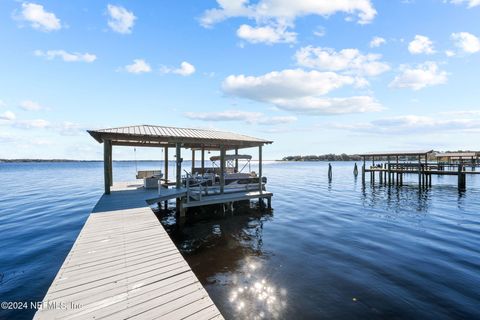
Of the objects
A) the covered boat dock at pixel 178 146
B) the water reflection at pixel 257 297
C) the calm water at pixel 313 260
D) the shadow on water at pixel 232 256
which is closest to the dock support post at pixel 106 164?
the covered boat dock at pixel 178 146

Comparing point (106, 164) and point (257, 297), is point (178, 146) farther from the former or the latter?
point (257, 297)

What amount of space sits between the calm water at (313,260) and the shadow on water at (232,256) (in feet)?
0.11

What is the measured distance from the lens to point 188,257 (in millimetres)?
8750

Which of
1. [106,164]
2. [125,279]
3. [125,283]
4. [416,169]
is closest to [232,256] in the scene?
[125,279]

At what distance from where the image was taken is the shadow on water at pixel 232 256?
19.8 ft

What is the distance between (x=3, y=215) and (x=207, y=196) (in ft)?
45.4

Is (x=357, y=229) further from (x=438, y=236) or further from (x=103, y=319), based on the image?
(x=103, y=319)

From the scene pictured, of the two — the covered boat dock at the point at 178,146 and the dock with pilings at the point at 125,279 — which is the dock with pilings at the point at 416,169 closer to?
the covered boat dock at the point at 178,146

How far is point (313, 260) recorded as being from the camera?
8.42m

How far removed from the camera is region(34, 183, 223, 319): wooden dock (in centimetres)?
340

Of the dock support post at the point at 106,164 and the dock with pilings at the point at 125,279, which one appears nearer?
the dock with pilings at the point at 125,279

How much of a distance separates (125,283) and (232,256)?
5211 mm

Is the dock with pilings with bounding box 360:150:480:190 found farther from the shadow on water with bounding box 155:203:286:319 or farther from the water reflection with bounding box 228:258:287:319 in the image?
the water reflection with bounding box 228:258:287:319

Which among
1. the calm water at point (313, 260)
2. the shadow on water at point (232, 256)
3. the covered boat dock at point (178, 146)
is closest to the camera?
the calm water at point (313, 260)
